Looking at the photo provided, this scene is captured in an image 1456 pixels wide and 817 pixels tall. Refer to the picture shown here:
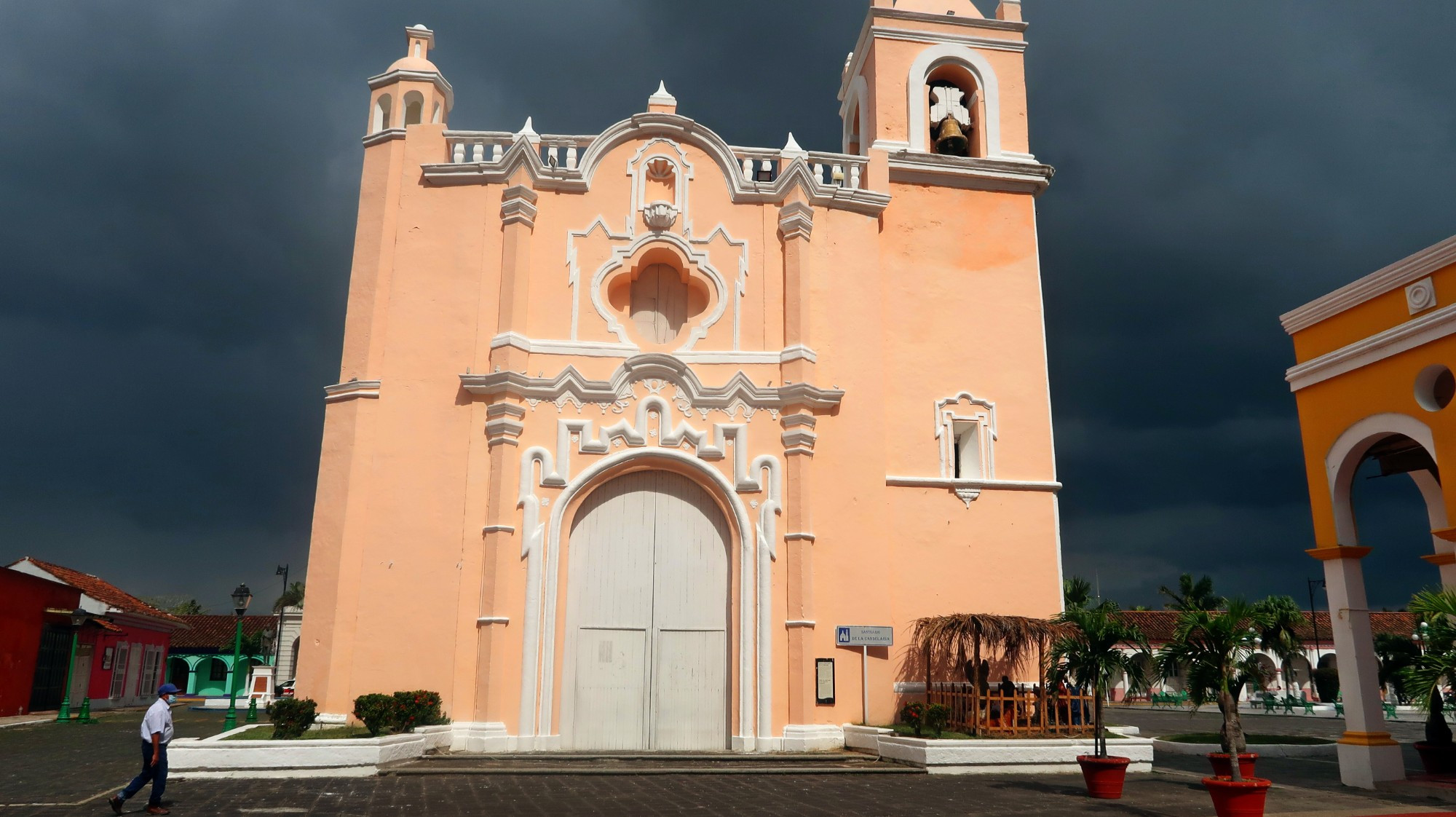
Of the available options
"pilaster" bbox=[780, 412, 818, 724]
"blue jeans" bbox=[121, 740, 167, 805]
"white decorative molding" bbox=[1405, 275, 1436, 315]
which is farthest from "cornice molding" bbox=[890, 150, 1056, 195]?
"blue jeans" bbox=[121, 740, 167, 805]

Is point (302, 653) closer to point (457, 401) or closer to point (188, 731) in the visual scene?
point (457, 401)

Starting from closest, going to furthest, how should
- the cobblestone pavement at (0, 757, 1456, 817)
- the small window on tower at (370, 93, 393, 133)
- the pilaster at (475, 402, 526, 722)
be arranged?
the cobblestone pavement at (0, 757, 1456, 817) < the pilaster at (475, 402, 526, 722) < the small window on tower at (370, 93, 393, 133)

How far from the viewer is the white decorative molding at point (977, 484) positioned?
728 inches

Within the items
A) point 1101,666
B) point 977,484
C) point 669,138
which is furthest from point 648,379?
point 1101,666

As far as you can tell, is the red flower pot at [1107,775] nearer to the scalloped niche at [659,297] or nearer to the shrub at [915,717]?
the shrub at [915,717]

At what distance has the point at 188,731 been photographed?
2200cm

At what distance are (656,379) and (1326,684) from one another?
3923cm

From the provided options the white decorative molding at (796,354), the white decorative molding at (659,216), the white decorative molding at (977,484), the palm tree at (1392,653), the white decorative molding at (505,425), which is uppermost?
the white decorative molding at (659,216)

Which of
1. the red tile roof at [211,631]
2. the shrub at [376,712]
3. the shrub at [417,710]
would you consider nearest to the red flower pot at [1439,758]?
the shrub at [417,710]

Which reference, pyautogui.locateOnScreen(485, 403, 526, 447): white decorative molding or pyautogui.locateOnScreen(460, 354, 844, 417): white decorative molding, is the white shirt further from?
pyautogui.locateOnScreen(460, 354, 844, 417): white decorative molding

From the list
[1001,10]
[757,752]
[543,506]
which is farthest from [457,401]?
[1001,10]

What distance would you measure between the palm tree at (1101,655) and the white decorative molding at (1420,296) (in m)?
5.58

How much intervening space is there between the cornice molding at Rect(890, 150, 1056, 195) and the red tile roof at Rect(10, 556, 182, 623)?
28692 millimetres

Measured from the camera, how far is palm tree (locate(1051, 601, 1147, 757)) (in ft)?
42.8
